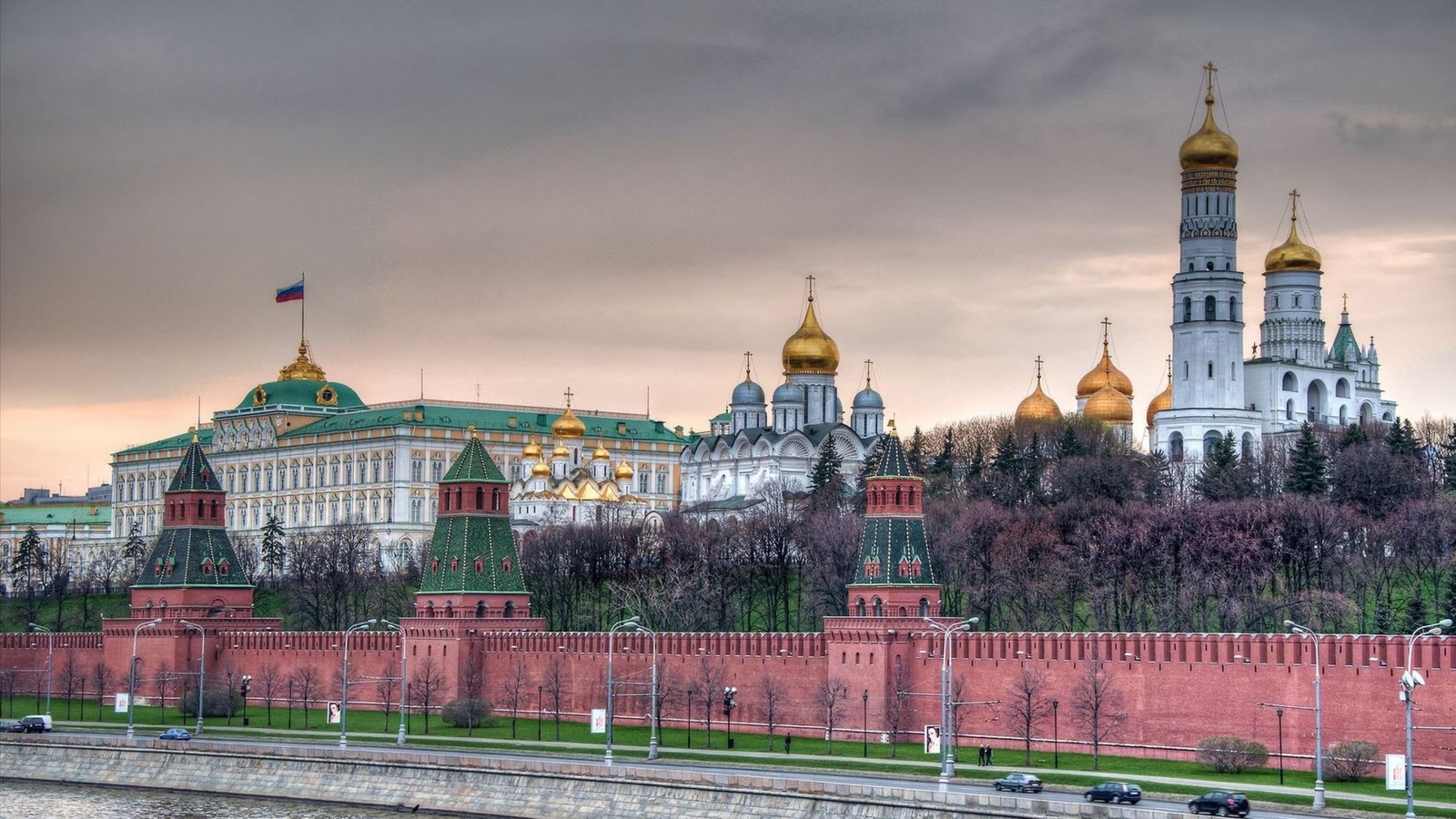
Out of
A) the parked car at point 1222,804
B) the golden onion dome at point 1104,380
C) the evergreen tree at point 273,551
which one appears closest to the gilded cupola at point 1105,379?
the golden onion dome at point 1104,380

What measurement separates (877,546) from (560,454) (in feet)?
237

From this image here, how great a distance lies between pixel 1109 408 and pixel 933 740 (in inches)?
2365

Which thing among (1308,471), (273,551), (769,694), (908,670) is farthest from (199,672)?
(273,551)

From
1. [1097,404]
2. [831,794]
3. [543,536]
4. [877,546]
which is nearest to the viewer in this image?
[831,794]

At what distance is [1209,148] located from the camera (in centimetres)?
10194

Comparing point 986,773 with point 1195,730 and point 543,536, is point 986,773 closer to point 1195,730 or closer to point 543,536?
point 1195,730

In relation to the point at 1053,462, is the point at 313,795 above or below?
below

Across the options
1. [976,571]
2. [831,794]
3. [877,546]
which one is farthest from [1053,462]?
[831,794]

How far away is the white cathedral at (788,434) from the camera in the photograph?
12550 cm

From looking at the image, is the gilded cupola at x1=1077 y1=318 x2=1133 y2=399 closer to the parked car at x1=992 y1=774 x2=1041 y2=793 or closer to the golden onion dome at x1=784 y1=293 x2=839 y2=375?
the golden onion dome at x1=784 y1=293 x2=839 y2=375

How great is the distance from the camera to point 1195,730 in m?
58.8

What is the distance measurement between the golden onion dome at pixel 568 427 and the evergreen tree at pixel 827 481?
26.8 metres

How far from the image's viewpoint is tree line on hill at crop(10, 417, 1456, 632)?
3046 inches

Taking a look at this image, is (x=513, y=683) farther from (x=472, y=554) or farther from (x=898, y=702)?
(x=898, y=702)
